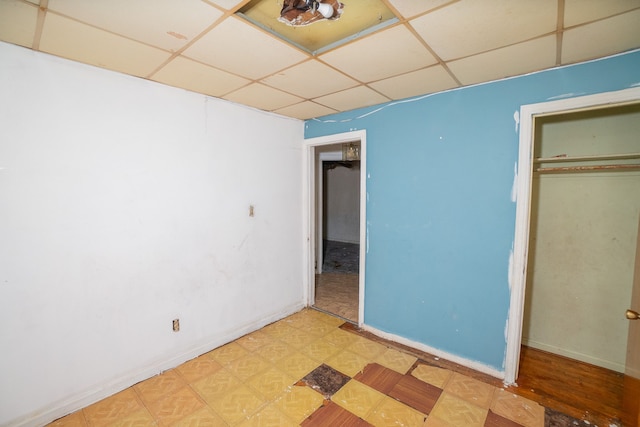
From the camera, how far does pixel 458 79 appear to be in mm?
2211

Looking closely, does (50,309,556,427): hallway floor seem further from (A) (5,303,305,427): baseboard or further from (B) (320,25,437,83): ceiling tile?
(B) (320,25,437,83): ceiling tile

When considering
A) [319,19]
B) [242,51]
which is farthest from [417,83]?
[242,51]

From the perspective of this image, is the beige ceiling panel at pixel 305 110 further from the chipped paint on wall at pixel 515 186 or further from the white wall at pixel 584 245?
the white wall at pixel 584 245

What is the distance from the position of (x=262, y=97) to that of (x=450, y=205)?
2.02 metres

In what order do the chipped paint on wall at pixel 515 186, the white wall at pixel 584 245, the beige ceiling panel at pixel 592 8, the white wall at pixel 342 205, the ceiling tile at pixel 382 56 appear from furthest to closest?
1. the white wall at pixel 342 205
2. the white wall at pixel 584 245
3. the chipped paint on wall at pixel 515 186
4. the ceiling tile at pixel 382 56
5. the beige ceiling panel at pixel 592 8

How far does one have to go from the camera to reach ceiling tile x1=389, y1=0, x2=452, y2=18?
1.28 m

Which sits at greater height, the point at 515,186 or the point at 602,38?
the point at 602,38

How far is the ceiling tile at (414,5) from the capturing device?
4.20 feet

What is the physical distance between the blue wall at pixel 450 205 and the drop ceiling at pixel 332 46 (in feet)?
0.63

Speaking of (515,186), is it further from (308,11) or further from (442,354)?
(308,11)

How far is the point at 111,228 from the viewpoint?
2.13 meters

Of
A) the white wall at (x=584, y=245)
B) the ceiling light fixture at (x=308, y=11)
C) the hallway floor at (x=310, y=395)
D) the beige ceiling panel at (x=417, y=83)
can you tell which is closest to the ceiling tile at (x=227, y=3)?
the ceiling light fixture at (x=308, y=11)

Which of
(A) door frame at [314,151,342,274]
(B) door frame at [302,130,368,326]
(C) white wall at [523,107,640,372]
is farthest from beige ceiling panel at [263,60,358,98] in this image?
(A) door frame at [314,151,342,274]

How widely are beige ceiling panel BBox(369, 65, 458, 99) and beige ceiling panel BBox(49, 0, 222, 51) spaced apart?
1377 mm
